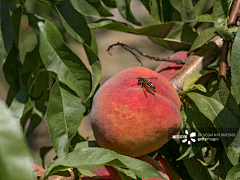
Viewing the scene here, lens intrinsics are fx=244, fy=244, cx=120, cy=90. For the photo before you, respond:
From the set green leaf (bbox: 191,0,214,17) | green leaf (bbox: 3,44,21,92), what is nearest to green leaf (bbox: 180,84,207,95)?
green leaf (bbox: 191,0,214,17)

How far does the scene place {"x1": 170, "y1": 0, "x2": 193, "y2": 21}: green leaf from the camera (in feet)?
2.74

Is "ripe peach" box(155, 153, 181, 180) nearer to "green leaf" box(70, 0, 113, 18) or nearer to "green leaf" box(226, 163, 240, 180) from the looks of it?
"green leaf" box(226, 163, 240, 180)

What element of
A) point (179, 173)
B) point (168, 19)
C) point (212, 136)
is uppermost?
point (168, 19)

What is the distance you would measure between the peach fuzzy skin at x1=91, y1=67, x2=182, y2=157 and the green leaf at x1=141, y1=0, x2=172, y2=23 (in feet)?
1.02

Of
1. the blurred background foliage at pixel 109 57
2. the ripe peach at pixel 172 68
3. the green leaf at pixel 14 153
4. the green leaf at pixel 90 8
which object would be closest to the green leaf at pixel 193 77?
the ripe peach at pixel 172 68

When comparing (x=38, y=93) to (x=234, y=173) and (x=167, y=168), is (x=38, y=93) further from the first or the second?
(x=234, y=173)

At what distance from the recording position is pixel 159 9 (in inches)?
33.8

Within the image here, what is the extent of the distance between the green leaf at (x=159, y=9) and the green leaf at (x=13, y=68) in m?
0.48

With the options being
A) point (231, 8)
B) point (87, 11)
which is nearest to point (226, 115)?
point (231, 8)

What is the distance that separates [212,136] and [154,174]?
0.29 metres

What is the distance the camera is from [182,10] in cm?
85

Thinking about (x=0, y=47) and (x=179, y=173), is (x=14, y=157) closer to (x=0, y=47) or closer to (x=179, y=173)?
(x=0, y=47)

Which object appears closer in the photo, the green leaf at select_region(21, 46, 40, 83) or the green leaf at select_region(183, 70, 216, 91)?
the green leaf at select_region(183, 70, 216, 91)
